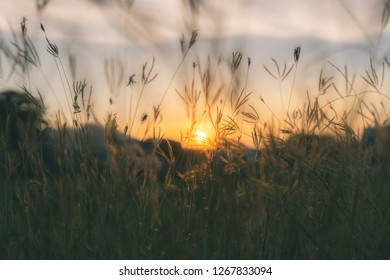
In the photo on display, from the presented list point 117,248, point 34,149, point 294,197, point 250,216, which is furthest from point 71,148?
point 294,197

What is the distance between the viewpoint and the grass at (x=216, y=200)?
173 cm

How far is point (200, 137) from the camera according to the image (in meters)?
1.96

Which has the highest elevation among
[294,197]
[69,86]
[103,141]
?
[69,86]

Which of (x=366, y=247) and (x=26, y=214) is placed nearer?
(x=366, y=247)

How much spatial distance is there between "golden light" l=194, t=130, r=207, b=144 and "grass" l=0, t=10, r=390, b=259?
2 centimetres

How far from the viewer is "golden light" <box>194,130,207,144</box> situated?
1.96 metres

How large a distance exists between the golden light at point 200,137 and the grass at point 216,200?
2cm

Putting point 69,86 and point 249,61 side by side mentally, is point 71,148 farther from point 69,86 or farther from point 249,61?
point 249,61

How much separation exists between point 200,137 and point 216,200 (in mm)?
218

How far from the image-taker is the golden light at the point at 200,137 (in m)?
1.96

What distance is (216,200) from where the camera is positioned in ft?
6.15

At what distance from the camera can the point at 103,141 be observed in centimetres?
188
